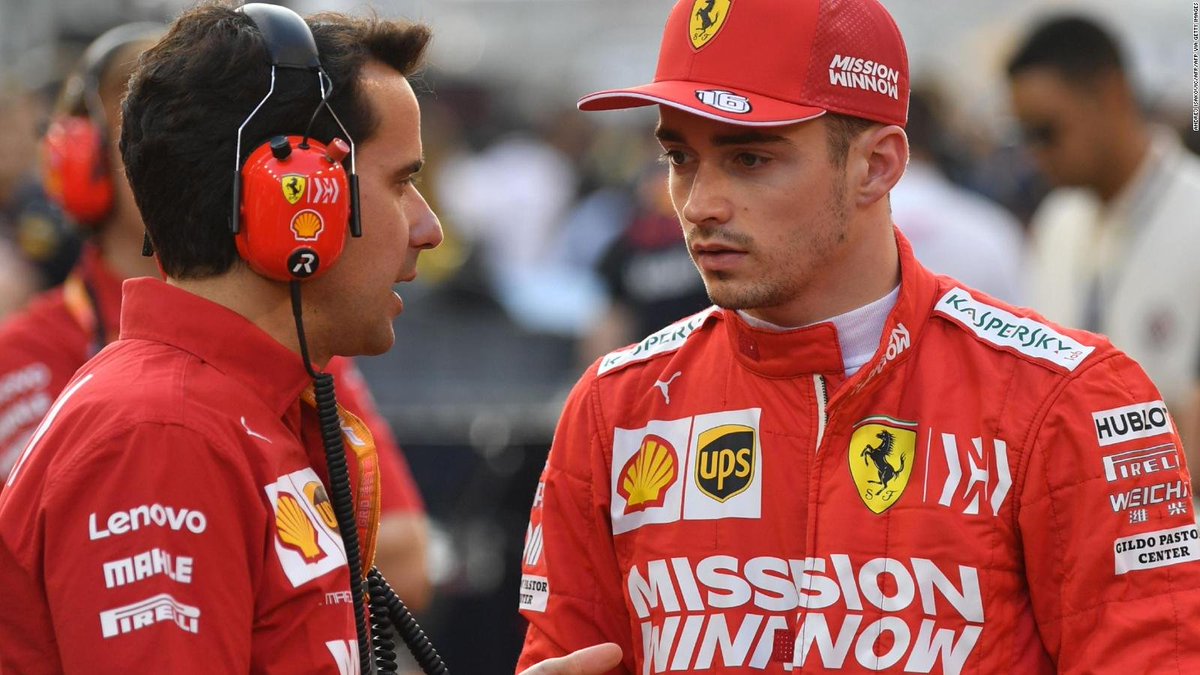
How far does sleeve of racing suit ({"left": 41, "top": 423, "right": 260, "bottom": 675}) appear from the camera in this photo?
2123mm

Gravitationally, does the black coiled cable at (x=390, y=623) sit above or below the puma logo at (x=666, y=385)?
below

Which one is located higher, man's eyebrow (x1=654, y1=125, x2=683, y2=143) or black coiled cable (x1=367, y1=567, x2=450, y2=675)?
man's eyebrow (x1=654, y1=125, x2=683, y2=143)

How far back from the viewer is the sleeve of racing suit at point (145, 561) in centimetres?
212

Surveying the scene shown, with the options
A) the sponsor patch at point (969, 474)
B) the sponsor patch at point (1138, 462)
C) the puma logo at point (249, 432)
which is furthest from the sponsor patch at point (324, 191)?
the sponsor patch at point (1138, 462)

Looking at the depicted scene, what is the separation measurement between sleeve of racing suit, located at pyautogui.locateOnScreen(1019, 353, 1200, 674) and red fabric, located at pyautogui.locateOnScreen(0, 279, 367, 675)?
1137 mm

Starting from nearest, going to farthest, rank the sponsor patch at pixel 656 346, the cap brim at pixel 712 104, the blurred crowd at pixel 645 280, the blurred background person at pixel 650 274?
the cap brim at pixel 712 104 → the sponsor patch at pixel 656 346 → the blurred crowd at pixel 645 280 → the blurred background person at pixel 650 274

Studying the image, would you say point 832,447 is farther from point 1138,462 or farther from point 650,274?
point 650,274

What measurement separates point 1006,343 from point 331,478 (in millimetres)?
1186

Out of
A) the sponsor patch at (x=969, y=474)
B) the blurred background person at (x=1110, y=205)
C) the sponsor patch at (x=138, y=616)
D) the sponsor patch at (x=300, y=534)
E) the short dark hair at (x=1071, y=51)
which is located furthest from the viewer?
the short dark hair at (x=1071, y=51)

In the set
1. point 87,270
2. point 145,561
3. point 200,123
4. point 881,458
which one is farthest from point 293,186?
point 87,270

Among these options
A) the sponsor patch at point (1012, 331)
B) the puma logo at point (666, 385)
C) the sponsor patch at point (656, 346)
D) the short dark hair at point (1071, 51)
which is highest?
the short dark hair at point (1071, 51)

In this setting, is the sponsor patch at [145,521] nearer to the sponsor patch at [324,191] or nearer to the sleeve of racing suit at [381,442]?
the sponsor patch at [324,191]

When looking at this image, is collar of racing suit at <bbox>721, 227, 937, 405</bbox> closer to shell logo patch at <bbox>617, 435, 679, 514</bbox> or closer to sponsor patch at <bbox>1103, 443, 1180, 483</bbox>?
shell logo patch at <bbox>617, 435, 679, 514</bbox>

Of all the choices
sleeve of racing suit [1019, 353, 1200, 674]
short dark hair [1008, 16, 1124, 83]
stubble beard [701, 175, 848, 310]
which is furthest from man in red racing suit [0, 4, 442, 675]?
short dark hair [1008, 16, 1124, 83]
